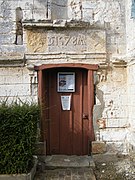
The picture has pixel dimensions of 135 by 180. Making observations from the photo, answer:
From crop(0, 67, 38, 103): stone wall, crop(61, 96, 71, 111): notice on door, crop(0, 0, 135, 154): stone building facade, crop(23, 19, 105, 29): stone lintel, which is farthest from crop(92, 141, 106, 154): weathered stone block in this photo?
crop(23, 19, 105, 29): stone lintel

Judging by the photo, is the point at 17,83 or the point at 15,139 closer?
the point at 15,139

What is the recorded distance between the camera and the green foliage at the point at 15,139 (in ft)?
17.0

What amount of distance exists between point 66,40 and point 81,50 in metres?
0.40

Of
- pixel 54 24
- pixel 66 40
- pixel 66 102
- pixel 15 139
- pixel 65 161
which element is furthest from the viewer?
pixel 66 102

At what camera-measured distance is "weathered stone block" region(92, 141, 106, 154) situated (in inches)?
261

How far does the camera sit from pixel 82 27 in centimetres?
670

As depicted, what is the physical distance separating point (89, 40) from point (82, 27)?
328mm

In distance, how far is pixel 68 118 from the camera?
6.90 m

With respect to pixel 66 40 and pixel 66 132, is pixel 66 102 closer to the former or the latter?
pixel 66 132

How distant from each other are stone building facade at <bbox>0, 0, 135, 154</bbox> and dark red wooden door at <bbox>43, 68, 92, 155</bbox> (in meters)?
0.28

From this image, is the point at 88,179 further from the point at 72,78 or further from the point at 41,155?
the point at 72,78

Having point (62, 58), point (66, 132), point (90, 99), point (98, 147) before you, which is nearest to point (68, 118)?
point (66, 132)

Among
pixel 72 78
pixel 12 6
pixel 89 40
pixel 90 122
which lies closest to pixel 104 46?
pixel 89 40

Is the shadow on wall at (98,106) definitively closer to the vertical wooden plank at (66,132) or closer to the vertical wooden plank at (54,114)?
the vertical wooden plank at (66,132)
